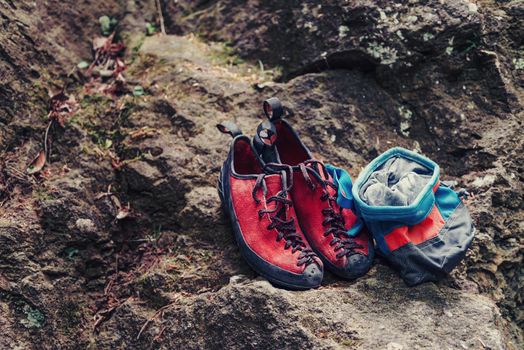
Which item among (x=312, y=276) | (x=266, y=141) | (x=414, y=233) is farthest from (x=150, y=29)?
(x=414, y=233)

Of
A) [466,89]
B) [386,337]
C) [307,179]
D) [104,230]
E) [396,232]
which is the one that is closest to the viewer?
[386,337]

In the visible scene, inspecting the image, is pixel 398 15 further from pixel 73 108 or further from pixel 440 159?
pixel 73 108

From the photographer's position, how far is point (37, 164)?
3883 millimetres

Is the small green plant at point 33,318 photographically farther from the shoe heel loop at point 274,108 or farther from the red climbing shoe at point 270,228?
the shoe heel loop at point 274,108

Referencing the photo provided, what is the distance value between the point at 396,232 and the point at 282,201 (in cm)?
62

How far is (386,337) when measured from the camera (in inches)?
111

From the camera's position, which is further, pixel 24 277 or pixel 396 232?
pixel 24 277

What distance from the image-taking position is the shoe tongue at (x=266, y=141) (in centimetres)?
348

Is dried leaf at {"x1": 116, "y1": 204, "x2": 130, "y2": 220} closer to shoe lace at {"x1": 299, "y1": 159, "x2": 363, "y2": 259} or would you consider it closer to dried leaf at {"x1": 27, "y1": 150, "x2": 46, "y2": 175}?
dried leaf at {"x1": 27, "y1": 150, "x2": 46, "y2": 175}

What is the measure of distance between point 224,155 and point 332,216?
42.5 inches

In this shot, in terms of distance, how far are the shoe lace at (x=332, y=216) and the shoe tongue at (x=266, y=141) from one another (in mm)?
311

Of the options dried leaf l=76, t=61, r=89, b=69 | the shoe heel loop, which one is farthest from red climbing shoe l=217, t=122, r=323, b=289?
dried leaf l=76, t=61, r=89, b=69

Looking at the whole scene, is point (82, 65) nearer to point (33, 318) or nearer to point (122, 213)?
point (122, 213)

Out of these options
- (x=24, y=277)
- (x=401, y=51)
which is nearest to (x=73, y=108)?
(x=24, y=277)
